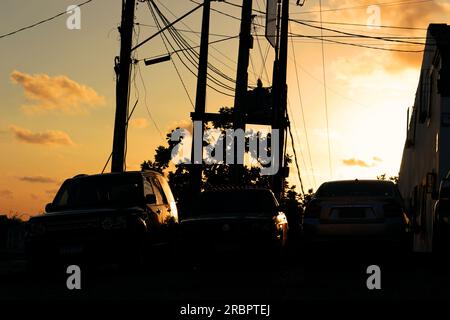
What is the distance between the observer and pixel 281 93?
3328 centimetres

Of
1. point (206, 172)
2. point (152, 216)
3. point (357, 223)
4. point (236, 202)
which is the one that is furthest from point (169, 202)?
point (206, 172)

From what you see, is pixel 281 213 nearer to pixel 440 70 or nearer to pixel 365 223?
pixel 365 223

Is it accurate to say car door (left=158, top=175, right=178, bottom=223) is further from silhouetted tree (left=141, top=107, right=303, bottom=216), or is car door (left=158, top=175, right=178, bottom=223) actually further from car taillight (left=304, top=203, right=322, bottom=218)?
silhouetted tree (left=141, top=107, right=303, bottom=216)

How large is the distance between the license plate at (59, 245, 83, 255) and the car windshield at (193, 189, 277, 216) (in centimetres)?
304

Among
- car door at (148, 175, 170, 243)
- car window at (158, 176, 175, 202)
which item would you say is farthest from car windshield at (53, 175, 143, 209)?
car window at (158, 176, 175, 202)

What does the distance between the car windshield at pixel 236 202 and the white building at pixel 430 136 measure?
523 cm

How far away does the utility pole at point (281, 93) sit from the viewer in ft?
108

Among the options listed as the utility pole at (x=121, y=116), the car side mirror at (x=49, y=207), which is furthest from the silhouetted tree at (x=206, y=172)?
the car side mirror at (x=49, y=207)

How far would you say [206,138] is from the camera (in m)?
51.7

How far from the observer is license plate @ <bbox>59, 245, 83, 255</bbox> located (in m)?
17.0

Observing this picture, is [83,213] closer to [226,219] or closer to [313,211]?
[226,219]

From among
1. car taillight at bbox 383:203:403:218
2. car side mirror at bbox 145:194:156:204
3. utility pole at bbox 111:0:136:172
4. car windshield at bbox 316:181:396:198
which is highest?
utility pole at bbox 111:0:136:172

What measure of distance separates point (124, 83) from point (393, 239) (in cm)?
1013
